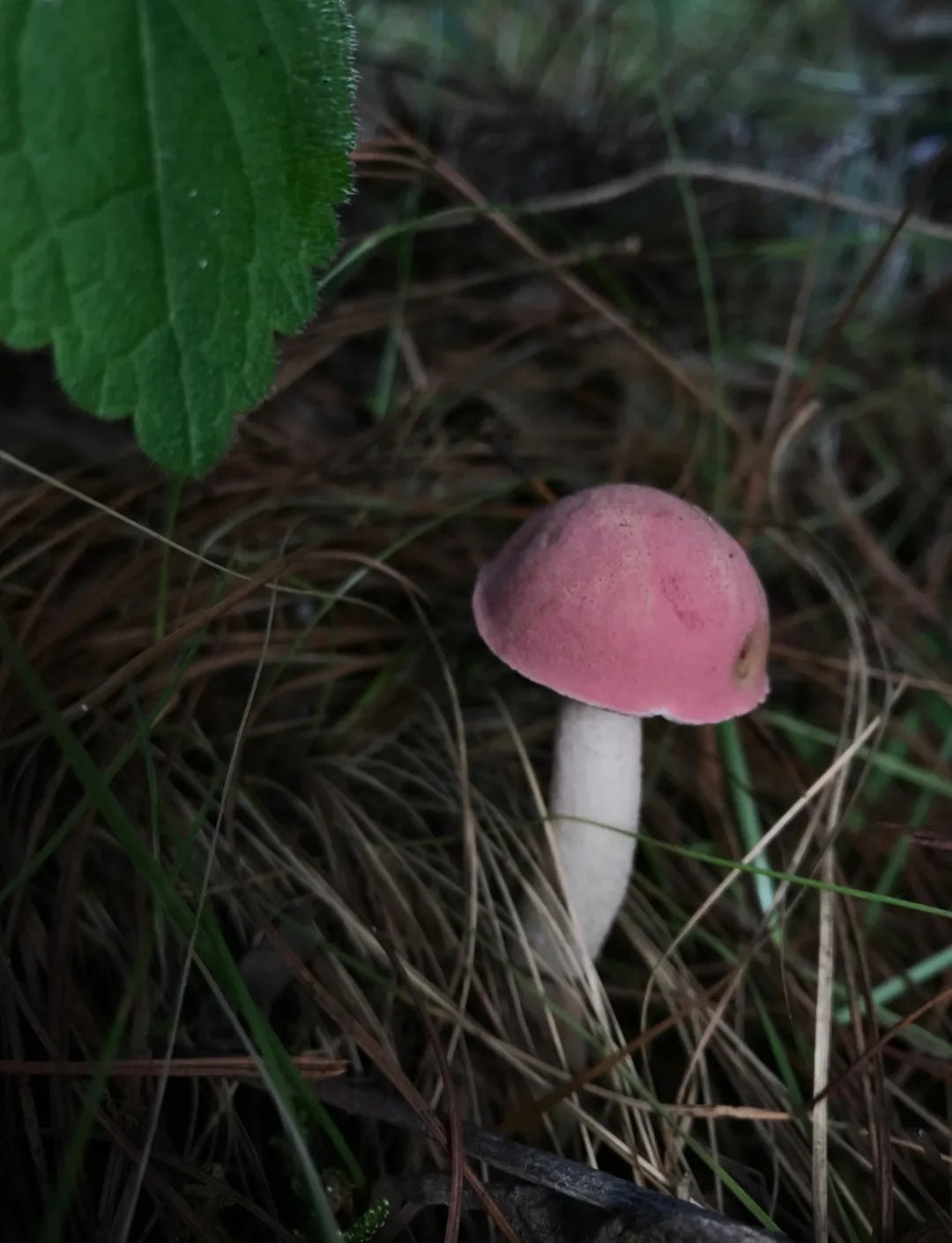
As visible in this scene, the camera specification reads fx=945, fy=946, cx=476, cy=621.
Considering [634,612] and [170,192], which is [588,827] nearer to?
[634,612]

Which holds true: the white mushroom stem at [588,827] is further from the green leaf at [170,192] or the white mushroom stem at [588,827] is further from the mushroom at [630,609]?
the green leaf at [170,192]

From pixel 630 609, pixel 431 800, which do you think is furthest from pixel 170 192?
pixel 431 800

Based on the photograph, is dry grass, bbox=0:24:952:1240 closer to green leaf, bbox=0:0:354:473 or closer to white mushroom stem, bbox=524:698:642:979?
white mushroom stem, bbox=524:698:642:979

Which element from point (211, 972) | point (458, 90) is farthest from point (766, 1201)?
point (458, 90)

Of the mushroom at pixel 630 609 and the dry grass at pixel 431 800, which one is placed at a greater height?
the mushroom at pixel 630 609

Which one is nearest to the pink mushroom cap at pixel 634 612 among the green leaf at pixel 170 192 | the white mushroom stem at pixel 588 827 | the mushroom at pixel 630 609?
the mushroom at pixel 630 609
